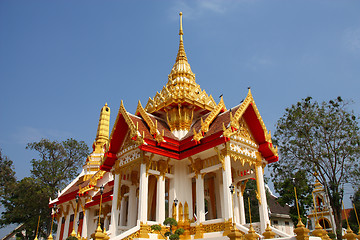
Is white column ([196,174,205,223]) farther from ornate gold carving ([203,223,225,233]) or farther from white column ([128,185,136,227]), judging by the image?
white column ([128,185,136,227])

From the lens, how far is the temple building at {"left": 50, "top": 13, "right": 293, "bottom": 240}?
12.9 metres

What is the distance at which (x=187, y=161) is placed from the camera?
592 inches

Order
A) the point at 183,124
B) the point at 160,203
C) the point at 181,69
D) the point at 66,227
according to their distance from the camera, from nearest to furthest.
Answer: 1. the point at 160,203
2. the point at 183,124
3. the point at 181,69
4. the point at 66,227

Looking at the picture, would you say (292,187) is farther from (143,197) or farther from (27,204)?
(27,204)

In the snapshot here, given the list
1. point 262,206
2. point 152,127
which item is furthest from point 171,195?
point 262,206

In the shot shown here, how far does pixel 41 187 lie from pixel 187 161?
66.3ft

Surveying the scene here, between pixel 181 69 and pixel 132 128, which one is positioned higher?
pixel 181 69

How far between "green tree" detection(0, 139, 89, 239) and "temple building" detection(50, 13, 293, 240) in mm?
15845

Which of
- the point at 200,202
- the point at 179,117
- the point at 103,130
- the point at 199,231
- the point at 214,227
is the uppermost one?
the point at 103,130

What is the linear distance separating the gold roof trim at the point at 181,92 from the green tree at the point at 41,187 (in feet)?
57.9

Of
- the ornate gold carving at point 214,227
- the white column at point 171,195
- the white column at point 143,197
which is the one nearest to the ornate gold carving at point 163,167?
the white column at point 171,195

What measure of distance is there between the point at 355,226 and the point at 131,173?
27.3m

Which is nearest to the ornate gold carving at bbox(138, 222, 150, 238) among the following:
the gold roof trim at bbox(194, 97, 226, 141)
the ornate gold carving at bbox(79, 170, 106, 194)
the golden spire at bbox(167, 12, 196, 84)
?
the gold roof trim at bbox(194, 97, 226, 141)

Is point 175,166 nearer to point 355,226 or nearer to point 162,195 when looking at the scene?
point 162,195
